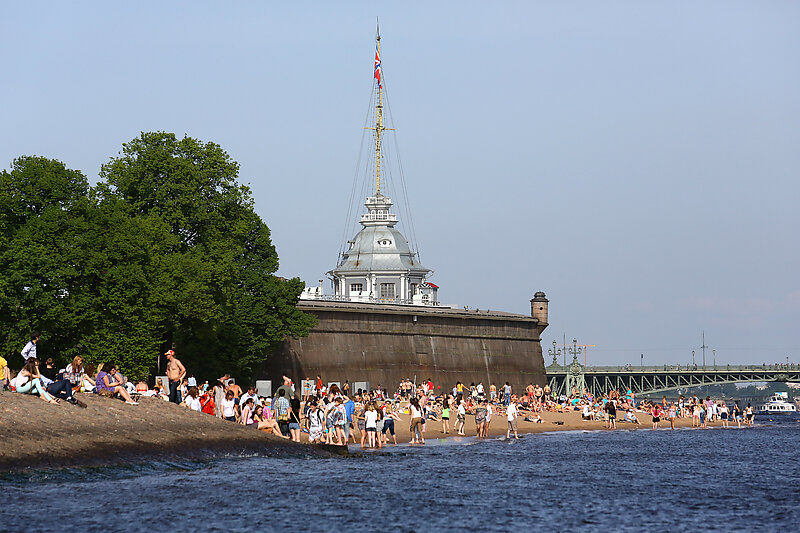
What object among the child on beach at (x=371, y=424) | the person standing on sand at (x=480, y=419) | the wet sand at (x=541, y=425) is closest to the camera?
the child on beach at (x=371, y=424)

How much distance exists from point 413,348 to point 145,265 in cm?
3700

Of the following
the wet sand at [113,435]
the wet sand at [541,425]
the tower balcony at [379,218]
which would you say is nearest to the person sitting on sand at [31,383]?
the wet sand at [113,435]

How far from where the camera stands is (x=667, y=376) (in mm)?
168500

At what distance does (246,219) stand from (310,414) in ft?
82.8

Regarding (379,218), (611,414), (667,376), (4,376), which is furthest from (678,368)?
(4,376)

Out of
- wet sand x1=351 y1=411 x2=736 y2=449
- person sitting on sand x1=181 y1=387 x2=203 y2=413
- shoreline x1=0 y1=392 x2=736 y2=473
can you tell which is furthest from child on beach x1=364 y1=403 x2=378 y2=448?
person sitting on sand x1=181 y1=387 x2=203 y2=413

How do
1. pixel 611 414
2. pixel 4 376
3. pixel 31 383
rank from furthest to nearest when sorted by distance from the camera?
1. pixel 611 414
2. pixel 4 376
3. pixel 31 383

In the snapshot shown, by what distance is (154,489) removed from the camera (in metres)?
29.4

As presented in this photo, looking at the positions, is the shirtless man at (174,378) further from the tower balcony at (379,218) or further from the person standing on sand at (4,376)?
the tower balcony at (379,218)

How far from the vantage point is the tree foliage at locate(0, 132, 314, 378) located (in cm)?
5147

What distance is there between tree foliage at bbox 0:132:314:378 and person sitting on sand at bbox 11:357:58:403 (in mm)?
15572

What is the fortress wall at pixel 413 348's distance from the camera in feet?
274

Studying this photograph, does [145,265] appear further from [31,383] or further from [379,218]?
[379,218]

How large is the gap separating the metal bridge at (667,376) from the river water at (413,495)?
11560 cm
